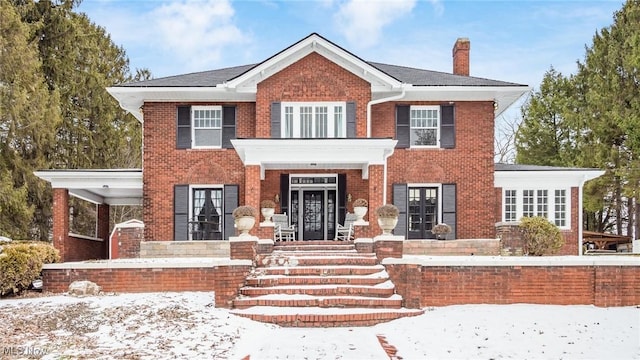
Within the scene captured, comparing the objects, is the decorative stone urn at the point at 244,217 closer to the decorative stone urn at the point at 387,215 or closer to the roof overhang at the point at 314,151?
the decorative stone urn at the point at 387,215

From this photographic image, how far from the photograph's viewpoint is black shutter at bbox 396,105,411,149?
60.5ft

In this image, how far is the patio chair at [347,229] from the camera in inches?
666

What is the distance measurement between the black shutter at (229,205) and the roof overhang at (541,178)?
8.24 m

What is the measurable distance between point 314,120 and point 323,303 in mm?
8217

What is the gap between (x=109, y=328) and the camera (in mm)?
9023

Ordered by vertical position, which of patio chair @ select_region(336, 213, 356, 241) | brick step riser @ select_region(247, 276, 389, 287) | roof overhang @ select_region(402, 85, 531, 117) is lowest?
brick step riser @ select_region(247, 276, 389, 287)

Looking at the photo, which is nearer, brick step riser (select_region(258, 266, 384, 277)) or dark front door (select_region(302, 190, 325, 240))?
brick step riser (select_region(258, 266, 384, 277))

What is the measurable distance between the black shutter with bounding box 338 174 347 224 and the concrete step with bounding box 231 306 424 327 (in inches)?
307

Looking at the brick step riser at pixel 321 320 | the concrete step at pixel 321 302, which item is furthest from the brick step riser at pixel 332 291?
the brick step riser at pixel 321 320

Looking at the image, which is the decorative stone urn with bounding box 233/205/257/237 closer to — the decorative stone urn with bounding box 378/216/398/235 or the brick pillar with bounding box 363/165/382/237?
the decorative stone urn with bounding box 378/216/398/235

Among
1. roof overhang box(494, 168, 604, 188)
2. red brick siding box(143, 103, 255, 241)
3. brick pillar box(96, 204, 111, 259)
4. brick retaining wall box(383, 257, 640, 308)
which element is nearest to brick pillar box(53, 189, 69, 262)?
red brick siding box(143, 103, 255, 241)

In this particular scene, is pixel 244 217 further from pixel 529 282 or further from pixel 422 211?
pixel 422 211

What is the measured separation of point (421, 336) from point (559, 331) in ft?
7.35

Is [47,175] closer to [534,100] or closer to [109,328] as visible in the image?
[109,328]
